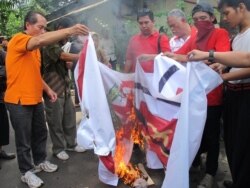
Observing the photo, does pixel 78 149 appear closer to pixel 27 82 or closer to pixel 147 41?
pixel 27 82

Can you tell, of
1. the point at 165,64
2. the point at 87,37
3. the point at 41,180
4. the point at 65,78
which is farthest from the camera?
the point at 65,78

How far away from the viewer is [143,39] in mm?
4270

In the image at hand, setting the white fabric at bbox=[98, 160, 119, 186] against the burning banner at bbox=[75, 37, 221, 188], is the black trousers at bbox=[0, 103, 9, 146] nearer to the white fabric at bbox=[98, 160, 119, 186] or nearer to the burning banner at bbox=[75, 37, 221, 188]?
the burning banner at bbox=[75, 37, 221, 188]

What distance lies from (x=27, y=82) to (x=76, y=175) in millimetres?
1458

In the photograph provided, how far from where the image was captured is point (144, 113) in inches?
149

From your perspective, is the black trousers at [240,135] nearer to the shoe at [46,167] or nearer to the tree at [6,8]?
the shoe at [46,167]

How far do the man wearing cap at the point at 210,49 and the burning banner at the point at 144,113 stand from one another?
1.21ft

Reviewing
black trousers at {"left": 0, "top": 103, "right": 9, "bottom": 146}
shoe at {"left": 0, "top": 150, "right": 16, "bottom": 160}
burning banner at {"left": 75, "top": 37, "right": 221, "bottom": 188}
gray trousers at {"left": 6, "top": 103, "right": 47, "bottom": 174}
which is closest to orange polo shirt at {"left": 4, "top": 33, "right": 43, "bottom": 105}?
gray trousers at {"left": 6, "top": 103, "right": 47, "bottom": 174}

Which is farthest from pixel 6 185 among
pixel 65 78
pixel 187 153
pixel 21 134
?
pixel 187 153

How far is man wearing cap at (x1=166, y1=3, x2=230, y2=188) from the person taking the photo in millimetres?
3424

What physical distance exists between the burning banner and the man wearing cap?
0.37 meters

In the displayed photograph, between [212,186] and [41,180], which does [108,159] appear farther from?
[212,186]

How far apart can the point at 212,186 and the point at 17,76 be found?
8.78 ft

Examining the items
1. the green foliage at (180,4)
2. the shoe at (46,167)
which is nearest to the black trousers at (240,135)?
the shoe at (46,167)
